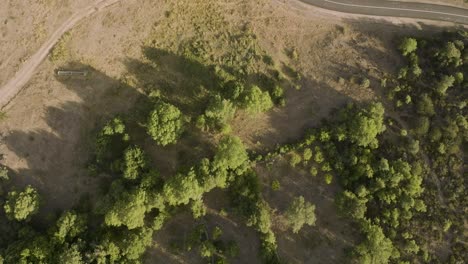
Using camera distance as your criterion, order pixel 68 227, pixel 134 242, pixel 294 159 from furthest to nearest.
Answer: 1. pixel 294 159
2. pixel 68 227
3. pixel 134 242

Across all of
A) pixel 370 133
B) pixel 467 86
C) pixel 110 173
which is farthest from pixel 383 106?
pixel 110 173

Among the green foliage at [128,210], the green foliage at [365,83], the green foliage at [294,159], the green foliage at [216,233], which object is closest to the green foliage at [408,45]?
the green foliage at [365,83]

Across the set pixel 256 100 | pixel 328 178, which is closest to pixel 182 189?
pixel 256 100

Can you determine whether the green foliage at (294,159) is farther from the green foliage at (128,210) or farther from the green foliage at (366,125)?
the green foliage at (128,210)

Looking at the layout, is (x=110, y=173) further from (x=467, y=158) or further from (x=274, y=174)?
(x=467, y=158)

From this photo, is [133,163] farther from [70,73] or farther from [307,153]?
[307,153]

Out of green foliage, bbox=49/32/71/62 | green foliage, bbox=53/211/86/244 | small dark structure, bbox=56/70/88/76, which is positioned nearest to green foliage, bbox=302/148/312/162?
green foliage, bbox=53/211/86/244

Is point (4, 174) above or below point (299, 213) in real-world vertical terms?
above
